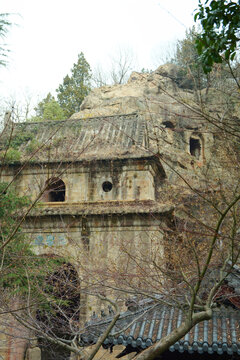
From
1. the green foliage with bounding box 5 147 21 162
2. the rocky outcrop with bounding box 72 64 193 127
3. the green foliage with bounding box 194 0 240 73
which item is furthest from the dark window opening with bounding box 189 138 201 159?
the green foliage with bounding box 194 0 240 73

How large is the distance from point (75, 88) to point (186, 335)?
28683 mm

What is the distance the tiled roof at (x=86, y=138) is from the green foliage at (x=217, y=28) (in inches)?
485

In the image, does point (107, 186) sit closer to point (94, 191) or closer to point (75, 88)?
point (94, 191)

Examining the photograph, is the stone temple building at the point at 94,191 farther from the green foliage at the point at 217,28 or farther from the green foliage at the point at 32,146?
the green foliage at the point at 217,28

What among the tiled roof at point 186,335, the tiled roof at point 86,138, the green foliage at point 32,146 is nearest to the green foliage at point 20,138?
the tiled roof at point 86,138

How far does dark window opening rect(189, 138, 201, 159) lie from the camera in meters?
28.9

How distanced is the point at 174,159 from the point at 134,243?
402 inches

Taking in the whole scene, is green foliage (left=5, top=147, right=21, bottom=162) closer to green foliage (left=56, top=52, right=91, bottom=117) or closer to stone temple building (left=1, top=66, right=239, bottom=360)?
stone temple building (left=1, top=66, right=239, bottom=360)

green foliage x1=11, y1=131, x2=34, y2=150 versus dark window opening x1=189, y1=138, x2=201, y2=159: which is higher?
dark window opening x1=189, y1=138, x2=201, y2=159

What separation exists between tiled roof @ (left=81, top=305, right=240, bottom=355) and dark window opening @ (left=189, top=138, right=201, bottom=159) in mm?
20422

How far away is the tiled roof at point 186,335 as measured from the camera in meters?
7.86

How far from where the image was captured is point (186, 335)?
819 centimetres

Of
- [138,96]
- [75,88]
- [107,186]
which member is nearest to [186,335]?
[107,186]

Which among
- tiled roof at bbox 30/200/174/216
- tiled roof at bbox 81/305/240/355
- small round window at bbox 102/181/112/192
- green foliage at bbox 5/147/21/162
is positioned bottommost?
tiled roof at bbox 81/305/240/355
